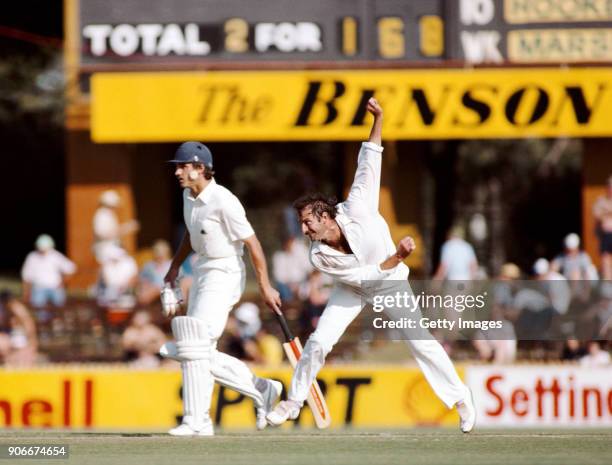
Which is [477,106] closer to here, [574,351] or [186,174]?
[574,351]

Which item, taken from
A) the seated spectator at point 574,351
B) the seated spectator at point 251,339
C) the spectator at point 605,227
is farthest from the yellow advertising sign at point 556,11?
the seated spectator at point 251,339

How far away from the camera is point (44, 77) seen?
2833cm

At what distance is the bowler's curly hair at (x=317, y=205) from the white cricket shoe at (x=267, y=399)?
1.11m

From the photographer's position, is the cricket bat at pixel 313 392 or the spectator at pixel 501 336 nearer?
the cricket bat at pixel 313 392

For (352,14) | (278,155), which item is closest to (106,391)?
(352,14)

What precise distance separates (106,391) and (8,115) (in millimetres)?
17164

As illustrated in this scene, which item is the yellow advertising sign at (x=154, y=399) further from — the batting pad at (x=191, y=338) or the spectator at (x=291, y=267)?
the batting pad at (x=191, y=338)

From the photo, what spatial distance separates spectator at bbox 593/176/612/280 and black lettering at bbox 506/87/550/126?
1.06 meters

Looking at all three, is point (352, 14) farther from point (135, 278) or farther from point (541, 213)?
point (541, 213)

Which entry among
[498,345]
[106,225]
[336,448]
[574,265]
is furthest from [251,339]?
[336,448]

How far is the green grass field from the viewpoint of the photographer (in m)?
7.58

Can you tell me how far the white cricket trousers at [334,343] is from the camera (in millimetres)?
A: 8617

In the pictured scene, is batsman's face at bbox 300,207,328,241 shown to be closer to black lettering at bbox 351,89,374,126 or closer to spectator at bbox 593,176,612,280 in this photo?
spectator at bbox 593,176,612,280

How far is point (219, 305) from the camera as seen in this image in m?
8.77
